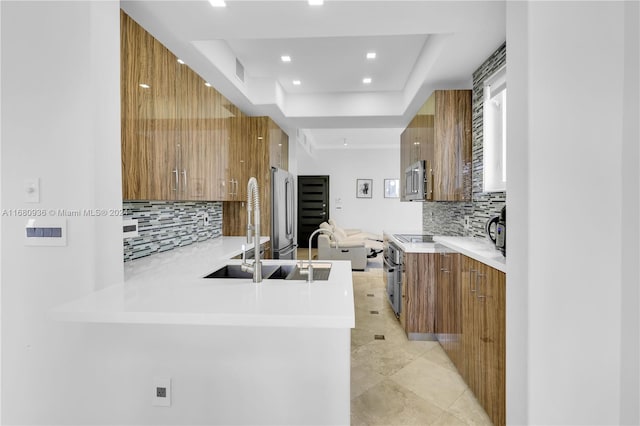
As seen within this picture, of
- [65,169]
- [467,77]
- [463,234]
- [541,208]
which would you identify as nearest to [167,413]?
[65,169]

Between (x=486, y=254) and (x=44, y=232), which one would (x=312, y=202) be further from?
(x=44, y=232)

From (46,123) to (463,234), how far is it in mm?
3284

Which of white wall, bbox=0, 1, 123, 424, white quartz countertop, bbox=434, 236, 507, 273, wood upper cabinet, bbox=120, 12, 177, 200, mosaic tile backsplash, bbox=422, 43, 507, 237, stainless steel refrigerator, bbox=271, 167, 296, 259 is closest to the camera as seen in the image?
white wall, bbox=0, 1, 123, 424

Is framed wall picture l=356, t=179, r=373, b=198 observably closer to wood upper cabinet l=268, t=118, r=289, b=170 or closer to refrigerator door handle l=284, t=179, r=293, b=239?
wood upper cabinet l=268, t=118, r=289, b=170

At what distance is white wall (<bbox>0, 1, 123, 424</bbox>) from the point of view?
146cm

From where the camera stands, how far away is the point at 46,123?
146cm

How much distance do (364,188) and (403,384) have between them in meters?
7.12

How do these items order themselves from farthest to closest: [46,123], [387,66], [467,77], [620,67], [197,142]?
[387,66] → [467,77] → [197,142] → [46,123] → [620,67]

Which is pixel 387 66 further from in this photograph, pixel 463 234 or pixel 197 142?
pixel 197 142

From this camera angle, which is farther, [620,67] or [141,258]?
[141,258]

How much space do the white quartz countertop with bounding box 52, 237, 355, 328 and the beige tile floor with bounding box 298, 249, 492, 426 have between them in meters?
0.95

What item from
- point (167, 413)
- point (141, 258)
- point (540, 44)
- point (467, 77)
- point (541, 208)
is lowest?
point (167, 413)

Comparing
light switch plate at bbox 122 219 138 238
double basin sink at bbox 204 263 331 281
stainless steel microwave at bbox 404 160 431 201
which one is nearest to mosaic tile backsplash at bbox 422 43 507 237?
stainless steel microwave at bbox 404 160 431 201

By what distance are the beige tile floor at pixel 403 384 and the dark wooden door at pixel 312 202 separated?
232 inches
